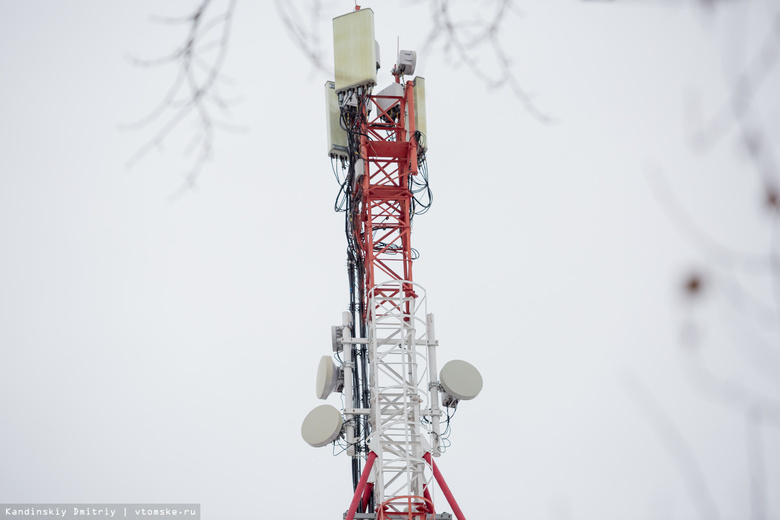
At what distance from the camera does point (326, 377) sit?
64.5ft

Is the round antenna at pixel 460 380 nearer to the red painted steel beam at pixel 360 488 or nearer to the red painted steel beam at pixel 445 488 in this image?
the red painted steel beam at pixel 445 488

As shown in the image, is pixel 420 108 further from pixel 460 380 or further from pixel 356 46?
pixel 460 380

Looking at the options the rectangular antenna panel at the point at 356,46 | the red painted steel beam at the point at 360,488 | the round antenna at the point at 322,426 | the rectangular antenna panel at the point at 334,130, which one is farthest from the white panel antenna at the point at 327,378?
the rectangular antenna panel at the point at 356,46

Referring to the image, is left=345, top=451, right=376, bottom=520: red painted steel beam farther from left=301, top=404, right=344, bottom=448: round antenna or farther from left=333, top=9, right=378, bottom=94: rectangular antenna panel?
left=333, top=9, right=378, bottom=94: rectangular antenna panel

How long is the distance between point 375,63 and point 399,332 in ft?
20.0

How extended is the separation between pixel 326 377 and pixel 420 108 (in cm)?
701

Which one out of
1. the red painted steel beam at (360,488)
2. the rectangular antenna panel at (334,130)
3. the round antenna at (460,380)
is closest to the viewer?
the red painted steel beam at (360,488)

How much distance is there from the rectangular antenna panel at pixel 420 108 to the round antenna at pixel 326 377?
5728 mm

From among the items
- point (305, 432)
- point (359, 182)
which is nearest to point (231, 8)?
point (305, 432)

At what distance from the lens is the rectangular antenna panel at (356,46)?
19.7m

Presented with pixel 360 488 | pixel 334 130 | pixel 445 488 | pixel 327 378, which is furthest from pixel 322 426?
pixel 334 130

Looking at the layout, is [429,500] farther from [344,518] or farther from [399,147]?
[399,147]

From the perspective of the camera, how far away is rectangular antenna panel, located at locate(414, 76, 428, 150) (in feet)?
70.7

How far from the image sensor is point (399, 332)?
66.0ft
